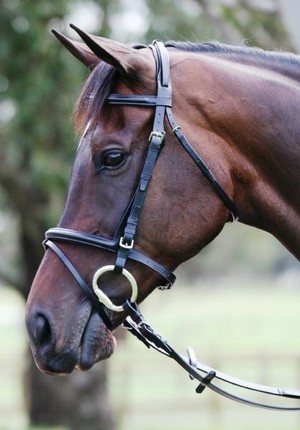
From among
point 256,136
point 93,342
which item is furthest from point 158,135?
point 93,342

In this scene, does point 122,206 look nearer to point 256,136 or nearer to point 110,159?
point 110,159

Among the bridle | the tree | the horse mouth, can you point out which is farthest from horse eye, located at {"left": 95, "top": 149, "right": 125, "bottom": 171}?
the tree

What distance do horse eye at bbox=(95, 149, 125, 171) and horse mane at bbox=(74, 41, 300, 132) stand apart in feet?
0.61

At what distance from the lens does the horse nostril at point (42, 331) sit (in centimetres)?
329

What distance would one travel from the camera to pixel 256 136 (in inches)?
141

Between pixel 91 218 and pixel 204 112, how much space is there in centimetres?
66

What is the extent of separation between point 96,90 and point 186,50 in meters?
0.48

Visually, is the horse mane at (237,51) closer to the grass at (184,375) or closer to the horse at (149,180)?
the horse at (149,180)

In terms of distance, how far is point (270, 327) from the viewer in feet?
136

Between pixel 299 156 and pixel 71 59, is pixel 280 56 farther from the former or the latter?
pixel 71 59

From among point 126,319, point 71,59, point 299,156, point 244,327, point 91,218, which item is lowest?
point 126,319

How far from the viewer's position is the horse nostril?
3.29 metres

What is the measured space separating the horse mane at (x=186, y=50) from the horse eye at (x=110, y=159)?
0.19 m

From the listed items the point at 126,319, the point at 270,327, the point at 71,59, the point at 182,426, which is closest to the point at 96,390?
the point at 182,426
